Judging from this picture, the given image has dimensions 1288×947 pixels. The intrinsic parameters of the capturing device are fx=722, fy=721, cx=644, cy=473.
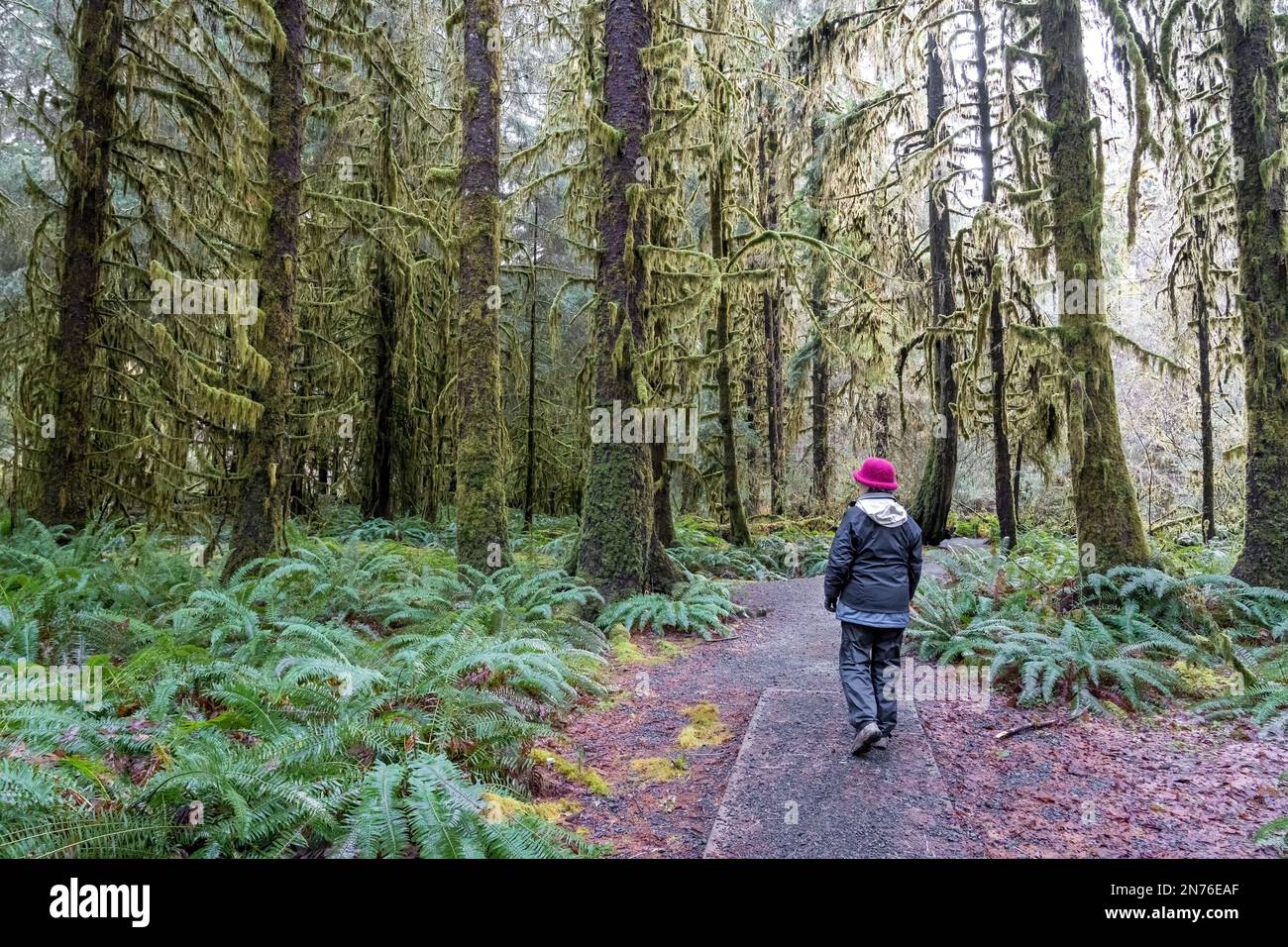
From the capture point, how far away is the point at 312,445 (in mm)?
13945

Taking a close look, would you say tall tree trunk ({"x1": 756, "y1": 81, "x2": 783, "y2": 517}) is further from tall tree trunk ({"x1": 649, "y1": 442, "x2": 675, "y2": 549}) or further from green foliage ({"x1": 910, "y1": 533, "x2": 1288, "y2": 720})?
green foliage ({"x1": 910, "y1": 533, "x2": 1288, "y2": 720})

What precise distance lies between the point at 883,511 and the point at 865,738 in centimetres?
155

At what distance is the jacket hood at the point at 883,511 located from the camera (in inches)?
202

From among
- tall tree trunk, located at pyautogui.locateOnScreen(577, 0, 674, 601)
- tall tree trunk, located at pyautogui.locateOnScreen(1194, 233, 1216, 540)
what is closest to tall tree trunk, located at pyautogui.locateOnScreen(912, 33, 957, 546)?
tall tree trunk, located at pyautogui.locateOnScreen(1194, 233, 1216, 540)

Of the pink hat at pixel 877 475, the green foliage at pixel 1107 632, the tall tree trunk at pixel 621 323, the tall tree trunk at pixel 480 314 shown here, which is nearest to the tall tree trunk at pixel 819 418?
the tall tree trunk at pixel 621 323

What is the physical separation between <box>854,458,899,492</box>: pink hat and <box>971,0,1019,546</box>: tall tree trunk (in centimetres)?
787

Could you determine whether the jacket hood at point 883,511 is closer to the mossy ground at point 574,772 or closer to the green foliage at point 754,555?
the mossy ground at point 574,772

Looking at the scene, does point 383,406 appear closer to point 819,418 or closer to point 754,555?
point 754,555

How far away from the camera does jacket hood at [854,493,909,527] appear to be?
16.8 ft
